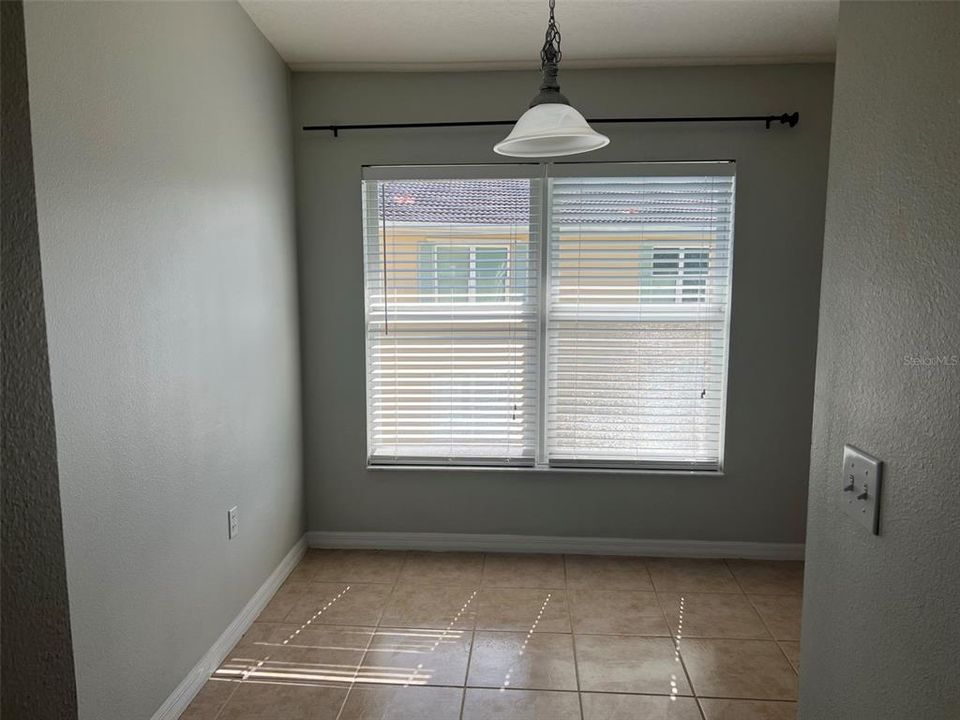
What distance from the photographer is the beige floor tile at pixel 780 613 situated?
255 centimetres

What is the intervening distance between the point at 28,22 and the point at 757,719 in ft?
9.19

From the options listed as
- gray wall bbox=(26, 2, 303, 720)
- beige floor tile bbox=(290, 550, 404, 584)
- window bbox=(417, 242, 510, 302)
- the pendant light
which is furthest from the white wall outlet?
the pendant light

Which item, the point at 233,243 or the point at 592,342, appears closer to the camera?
the point at 233,243

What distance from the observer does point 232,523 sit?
7.97 feet

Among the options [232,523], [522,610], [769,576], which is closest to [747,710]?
[522,610]

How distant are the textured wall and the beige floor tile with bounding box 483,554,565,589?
2.06m

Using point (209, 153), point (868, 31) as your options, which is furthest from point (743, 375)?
point (209, 153)

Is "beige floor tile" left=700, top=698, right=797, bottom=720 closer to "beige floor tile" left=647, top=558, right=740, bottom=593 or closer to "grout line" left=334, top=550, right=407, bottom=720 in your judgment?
"beige floor tile" left=647, top=558, right=740, bottom=593

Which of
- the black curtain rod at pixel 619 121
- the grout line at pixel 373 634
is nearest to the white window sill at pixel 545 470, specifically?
the grout line at pixel 373 634

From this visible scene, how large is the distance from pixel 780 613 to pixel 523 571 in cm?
117

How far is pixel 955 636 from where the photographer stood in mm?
747

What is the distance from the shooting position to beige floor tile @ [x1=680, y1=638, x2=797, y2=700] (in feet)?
7.14

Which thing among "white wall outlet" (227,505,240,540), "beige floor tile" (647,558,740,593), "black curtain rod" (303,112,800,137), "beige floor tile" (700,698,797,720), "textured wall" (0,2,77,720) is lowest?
"beige floor tile" (700,698,797,720)

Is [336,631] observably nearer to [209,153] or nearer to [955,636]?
[209,153]
